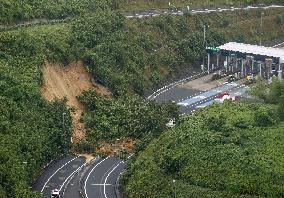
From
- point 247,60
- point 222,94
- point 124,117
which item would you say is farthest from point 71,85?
point 247,60

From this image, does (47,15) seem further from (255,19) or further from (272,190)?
(272,190)

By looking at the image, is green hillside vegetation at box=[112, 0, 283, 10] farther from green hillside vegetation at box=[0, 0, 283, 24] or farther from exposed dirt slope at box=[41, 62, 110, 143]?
exposed dirt slope at box=[41, 62, 110, 143]

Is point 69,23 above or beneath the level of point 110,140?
→ above

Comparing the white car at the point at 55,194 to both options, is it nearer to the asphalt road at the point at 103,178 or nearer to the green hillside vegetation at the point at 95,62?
the asphalt road at the point at 103,178

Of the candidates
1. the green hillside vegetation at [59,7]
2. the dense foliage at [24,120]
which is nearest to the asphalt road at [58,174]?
the dense foliage at [24,120]

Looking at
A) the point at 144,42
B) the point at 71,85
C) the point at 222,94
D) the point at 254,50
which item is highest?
the point at 144,42

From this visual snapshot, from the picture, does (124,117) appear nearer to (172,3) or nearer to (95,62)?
(95,62)

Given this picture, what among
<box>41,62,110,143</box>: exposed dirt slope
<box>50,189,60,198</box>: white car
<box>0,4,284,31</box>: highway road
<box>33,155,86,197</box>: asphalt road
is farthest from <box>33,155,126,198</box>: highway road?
<box>0,4,284,31</box>: highway road

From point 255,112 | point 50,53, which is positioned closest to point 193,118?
point 255,112
